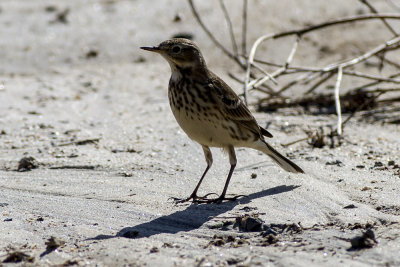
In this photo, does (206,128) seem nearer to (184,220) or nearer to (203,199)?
(203,199)

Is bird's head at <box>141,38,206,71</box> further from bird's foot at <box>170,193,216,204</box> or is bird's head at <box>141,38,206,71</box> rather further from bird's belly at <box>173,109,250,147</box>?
bird's foot at <box>170,193,216,204</box>

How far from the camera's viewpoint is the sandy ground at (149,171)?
403cm

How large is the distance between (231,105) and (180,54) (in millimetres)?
595

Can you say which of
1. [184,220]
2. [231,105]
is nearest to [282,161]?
[231,105]

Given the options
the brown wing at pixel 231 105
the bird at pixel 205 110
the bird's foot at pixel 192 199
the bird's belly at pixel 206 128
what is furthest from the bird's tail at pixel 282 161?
the bird's foot at pixel 192 199

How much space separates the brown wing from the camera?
530 cm

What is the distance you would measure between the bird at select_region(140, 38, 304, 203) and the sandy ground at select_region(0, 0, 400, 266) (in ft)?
0.91

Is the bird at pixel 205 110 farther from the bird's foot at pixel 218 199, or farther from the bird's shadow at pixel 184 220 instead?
the bird's shadow at pixel 184 220

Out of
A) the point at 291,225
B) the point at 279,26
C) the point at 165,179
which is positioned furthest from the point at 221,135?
the point at 279,26

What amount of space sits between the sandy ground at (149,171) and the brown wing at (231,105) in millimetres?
482

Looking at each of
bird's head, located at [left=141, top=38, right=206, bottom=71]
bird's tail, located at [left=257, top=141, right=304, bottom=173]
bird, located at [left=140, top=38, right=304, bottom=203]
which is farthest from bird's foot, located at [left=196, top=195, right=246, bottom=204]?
bird's head, located at [left=141, top=38, right=206, bottom=71]

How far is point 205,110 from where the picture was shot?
5141mm

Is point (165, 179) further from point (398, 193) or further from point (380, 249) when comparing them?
point (380, 249)

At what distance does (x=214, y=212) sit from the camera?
15.8ft
